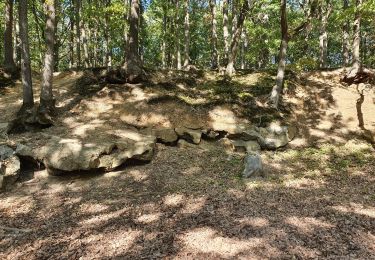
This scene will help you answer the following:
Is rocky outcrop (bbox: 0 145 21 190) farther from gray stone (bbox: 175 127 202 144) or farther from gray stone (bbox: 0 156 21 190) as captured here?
gray stone (bbox: 175 127 202 144)

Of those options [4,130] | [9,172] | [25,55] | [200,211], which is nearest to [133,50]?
[25,55]

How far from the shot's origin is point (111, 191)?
9.63 metres

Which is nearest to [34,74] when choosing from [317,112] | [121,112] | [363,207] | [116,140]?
[121,112]

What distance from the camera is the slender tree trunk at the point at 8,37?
17.4 m

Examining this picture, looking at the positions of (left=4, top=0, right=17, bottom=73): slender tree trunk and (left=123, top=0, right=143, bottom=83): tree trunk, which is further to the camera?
(left=4, top=0, right=17, bottom=73): slender tree trunk

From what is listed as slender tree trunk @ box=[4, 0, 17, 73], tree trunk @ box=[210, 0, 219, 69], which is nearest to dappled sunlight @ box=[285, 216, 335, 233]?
tree trunk @ box=[210, 0, 219, 69]

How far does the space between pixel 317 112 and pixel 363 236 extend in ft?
30.0

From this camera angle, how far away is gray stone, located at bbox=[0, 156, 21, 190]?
959 centimetres

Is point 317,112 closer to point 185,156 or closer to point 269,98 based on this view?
point 269,98

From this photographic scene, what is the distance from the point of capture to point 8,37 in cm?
1777

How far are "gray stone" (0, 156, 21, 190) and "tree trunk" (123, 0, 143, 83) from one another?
7.46 metres

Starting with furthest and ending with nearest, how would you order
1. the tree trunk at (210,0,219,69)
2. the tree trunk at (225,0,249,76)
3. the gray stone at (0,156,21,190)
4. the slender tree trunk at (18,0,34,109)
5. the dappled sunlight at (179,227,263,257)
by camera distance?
the tree trunk at (210,0,219,69), the tree trunk at (225,0,249,76), the slender tree trunk at (18,0,34,109), the gray stone at (0,156,21,190), the dappled sunlight at (179,227,263,257)

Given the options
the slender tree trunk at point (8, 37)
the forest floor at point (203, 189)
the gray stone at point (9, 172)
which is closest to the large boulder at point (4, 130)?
the forest floor at point (203, 189)

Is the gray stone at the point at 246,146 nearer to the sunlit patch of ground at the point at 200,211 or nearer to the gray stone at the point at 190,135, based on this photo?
the sunlit patch of ground at the point at 200,211
